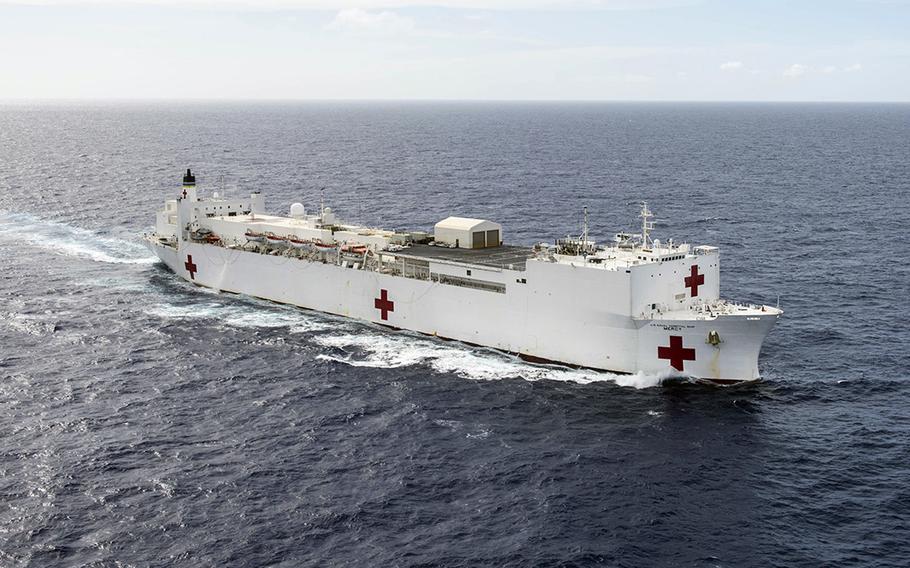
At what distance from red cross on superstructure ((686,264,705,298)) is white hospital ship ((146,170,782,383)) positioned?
0.18 ft

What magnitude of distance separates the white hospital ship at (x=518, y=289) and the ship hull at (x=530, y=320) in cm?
5

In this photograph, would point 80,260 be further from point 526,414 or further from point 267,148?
point 267,148

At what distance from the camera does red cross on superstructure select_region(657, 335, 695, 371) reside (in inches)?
1224

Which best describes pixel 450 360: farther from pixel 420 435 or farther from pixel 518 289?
pixel 420 435

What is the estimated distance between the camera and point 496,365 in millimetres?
33656

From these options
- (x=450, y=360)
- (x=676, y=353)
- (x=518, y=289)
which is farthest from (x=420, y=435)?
(x=676, y=353)

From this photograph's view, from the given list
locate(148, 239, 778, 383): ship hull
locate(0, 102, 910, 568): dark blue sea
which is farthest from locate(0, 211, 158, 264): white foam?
locate(148, 239, 778, 383): ship hull

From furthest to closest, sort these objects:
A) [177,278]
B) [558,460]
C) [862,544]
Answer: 1. [177,278]
2. [558,460]
3. [862,544]

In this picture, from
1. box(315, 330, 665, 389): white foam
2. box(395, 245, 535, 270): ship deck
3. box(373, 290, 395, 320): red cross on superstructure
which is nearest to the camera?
box(315, 330, 665, 389): white foam

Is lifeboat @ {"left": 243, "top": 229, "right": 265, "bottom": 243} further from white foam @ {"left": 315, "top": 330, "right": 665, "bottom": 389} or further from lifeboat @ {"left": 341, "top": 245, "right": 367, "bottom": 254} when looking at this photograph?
white foam @ {"left": 315, "top": 330, "right": 665, "bottom": 389}

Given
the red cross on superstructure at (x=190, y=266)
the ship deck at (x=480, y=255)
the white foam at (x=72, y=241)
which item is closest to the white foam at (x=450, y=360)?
the ship deck at (x=480, y=255)

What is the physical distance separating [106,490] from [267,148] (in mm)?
111805

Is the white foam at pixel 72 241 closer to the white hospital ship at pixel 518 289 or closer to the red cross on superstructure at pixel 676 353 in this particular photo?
the white hospital ship at pixel 518 289

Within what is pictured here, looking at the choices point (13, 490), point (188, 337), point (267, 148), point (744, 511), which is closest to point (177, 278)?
point (188, 337)
